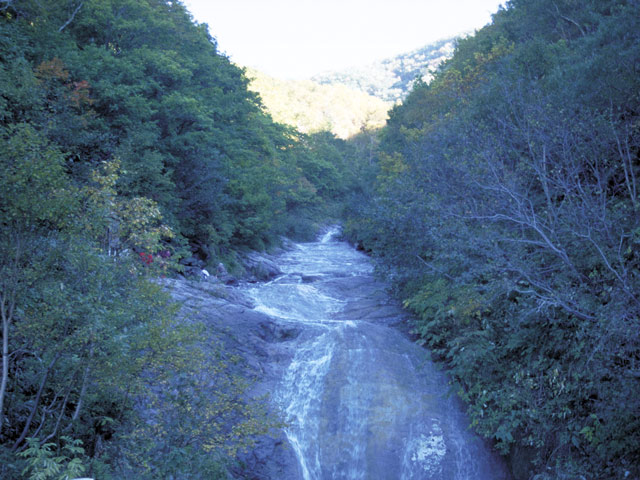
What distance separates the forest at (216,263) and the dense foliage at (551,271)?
5cm

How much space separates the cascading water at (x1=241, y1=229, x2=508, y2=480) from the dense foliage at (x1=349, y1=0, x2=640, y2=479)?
59 cm

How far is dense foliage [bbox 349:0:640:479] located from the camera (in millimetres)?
6195

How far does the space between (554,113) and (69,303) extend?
9457mm

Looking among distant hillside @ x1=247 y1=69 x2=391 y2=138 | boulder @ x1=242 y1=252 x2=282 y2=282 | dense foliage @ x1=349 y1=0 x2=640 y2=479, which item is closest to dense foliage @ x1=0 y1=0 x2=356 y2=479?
dense foliage @ x1=349 y1=0 x2=640 y2=479

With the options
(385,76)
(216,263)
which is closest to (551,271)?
(216,263)

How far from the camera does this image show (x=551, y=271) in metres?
7.95

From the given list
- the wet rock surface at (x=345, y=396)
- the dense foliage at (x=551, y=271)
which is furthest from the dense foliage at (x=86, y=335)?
the dense foliage at (x=551, y=271)

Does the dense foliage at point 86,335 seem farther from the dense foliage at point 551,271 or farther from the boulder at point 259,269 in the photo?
the boulder at point 259,269

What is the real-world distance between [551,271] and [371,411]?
169 inches

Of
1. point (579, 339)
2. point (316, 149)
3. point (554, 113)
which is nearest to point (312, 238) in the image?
point (316, 149)

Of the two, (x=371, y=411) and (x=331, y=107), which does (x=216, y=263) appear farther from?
(x=331, y=107)

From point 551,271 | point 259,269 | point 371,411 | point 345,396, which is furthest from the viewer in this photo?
point 259,269

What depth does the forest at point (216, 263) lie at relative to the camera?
508 centimetres

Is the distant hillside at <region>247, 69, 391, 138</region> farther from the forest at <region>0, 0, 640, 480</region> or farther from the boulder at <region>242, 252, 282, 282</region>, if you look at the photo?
the forest at <region>0, 0, 640, 480</region>
